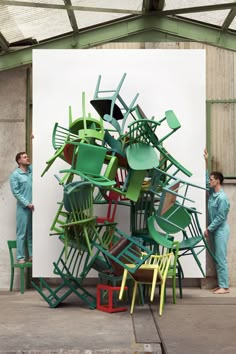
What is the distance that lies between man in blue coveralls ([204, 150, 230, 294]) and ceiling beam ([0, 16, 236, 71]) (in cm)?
182

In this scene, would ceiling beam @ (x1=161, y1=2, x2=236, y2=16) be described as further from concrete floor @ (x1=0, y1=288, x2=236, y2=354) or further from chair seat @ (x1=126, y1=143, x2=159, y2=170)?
concrete floor @ (x1=0, y1=288, x2=236, y2=354)

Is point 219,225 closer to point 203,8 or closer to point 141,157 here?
point 141,157

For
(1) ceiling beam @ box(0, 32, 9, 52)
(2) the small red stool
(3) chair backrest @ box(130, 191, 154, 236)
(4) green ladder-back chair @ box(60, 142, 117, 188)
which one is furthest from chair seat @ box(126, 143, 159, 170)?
(1) ceiling beam @ box(0, 32, 9, 52)

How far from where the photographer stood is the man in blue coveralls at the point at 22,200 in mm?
9117

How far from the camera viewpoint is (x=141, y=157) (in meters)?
7.59

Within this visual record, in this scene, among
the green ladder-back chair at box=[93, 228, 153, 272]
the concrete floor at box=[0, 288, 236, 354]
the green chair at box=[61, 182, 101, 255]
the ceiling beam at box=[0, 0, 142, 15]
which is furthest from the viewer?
the ceiling beam at box=[0, 0, 142, 15]

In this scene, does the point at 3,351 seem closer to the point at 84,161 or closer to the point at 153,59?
the point at 84,161

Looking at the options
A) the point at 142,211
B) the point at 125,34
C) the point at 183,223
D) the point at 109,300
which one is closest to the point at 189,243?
the point at 183,223

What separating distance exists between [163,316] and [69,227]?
4.53ft

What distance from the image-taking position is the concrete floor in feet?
19.3

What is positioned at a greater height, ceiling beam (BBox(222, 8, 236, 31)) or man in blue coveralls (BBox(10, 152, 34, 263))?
ceiling beam (BBox(222, 8, 236, 31))

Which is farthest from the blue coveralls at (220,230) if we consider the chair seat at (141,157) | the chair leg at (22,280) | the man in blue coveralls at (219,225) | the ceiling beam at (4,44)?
the ceiling beam at (4,44)

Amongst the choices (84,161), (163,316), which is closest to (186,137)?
(84,161)

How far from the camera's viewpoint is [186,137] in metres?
8.60
